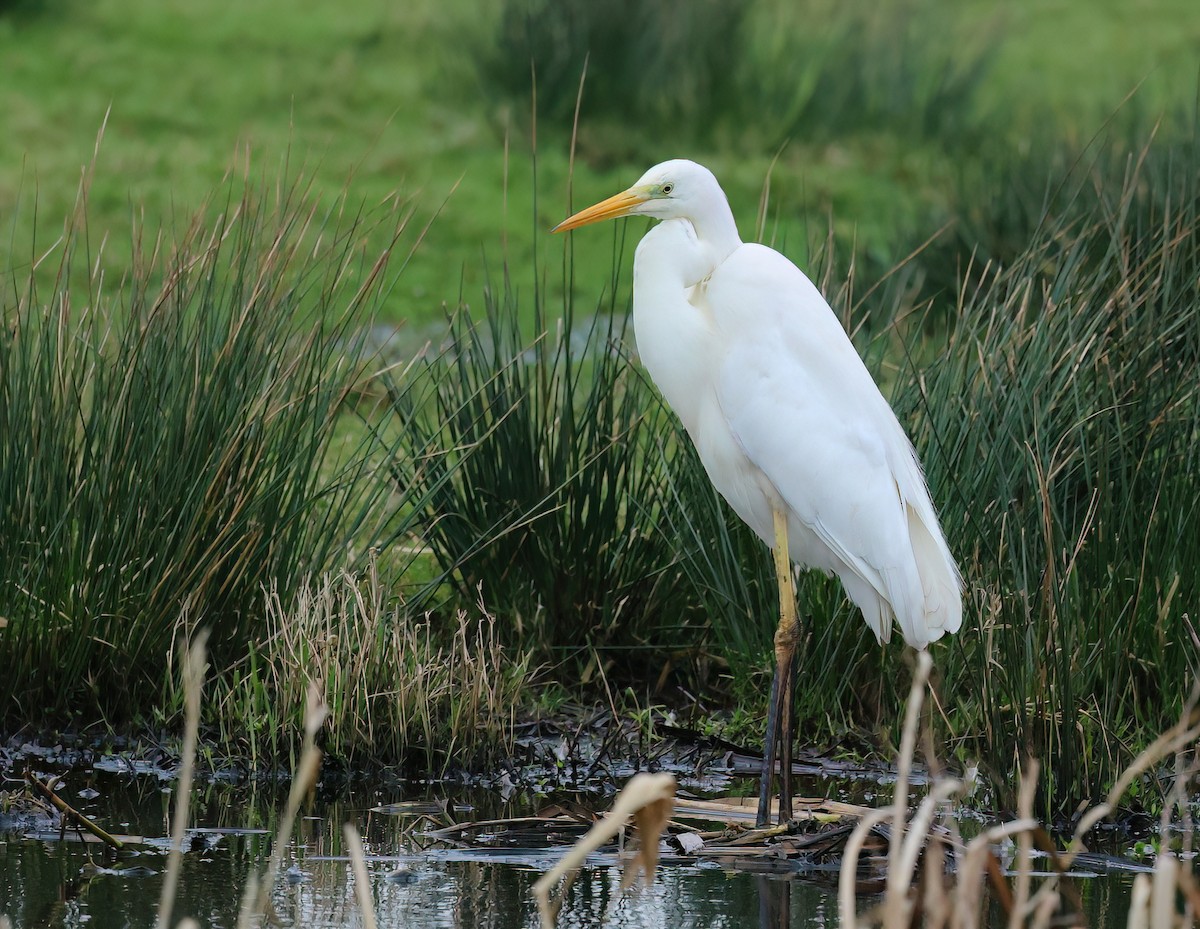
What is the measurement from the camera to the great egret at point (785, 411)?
389cm

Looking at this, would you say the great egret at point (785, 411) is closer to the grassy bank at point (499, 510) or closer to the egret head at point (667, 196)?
the egret head at point (667, 196)

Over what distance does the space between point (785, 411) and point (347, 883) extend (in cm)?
143

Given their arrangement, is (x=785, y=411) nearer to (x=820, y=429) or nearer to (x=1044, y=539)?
(x=820, y=429)

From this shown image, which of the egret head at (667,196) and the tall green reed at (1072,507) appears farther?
the egret head at (667,196)

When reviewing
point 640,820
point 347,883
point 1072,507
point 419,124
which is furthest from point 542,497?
point 419,124

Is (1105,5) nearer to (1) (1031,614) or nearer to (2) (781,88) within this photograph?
(2) (781,88)

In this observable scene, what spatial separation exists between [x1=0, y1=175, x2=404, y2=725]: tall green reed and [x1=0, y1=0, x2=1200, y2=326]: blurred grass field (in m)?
3.80

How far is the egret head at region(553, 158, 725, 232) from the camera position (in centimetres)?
391

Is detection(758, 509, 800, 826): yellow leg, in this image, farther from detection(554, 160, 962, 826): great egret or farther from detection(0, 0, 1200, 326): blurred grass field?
detection(0, 0, 1200, 326): blurred grass field

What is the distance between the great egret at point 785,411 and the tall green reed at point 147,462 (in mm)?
691

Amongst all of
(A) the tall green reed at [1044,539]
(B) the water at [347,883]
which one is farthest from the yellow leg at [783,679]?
(A) the tall green reed at [1044,539]

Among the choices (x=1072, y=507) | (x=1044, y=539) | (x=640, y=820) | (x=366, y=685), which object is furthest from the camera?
(x=1072, y=507)

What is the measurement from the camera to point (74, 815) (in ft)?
11.1

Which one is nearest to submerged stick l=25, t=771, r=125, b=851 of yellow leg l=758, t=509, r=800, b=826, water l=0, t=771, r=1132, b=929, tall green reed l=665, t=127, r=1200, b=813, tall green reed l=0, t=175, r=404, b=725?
water l=0, t=771, r=1132, b=929
